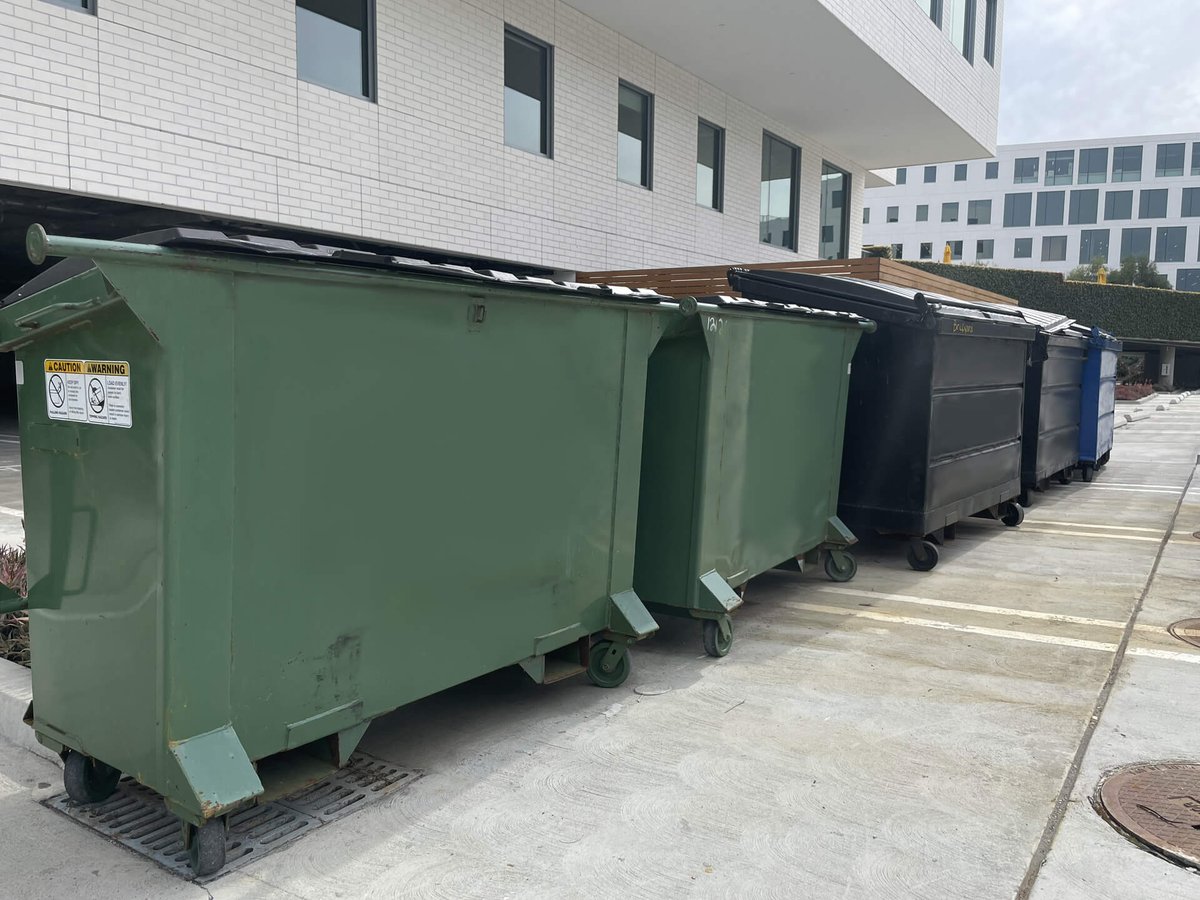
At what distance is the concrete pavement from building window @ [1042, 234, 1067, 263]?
76092 mm

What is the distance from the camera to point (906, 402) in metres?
6.85

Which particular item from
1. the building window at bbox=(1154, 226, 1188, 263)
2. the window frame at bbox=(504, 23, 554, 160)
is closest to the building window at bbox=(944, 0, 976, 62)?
the window frame at bbox=(504, 23, 554, 160)

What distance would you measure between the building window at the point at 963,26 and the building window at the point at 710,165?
19.1ft

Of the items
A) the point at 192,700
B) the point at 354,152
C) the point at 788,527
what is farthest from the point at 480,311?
the point at 354,152

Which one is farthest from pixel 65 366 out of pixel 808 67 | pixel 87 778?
pixel 808 67

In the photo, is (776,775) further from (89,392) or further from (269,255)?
(89,392)

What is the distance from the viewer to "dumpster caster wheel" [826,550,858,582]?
22.7 ft

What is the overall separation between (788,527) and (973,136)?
681 inches

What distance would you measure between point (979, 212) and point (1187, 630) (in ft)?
250

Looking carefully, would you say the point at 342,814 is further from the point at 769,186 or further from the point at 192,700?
the point at 769,186

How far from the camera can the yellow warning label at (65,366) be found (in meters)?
2.87

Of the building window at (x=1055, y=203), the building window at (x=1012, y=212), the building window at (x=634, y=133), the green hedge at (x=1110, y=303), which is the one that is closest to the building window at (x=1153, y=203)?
the building window at (x=1055, y=203)

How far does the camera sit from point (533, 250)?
12688 millimetres

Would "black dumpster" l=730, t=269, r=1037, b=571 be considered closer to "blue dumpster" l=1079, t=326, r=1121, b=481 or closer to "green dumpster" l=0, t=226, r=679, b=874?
"green dumpster" l=0, t=226, r=679, b=874
